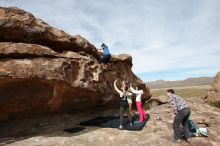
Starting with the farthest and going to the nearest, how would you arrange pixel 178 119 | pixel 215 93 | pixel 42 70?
pixel 215 93, pixel 42 70, pixel 178 119

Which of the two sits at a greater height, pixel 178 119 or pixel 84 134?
pixel 178 119

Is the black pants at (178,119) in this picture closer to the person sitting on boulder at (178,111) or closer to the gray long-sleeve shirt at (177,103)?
the person sitting on boulder at (178,111)

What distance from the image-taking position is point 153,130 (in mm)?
15609

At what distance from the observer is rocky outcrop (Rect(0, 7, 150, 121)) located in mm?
14258

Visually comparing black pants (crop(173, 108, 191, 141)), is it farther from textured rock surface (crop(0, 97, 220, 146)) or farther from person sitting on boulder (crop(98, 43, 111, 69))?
person sitting on boulder (crop(98, 43, 111, 69))

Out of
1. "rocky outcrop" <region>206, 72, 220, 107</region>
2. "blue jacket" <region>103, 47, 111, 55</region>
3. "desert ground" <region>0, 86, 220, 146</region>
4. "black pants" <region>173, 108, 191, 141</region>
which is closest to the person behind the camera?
"desert ground" <region>0, 86, 220, 146</region>

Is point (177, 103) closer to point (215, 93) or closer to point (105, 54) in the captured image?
point (105, 54)

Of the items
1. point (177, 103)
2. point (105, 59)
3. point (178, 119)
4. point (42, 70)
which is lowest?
point (178, 119)

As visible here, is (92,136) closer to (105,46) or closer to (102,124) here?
(102,124)

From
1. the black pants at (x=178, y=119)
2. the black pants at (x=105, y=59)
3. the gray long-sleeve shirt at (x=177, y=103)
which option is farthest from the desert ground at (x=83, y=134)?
the black pants at (x=105, y=59)

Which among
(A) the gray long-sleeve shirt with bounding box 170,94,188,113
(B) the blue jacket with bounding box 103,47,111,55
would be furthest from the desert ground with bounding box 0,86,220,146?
(B) the blue jacket with bounding box 103,47,111,55

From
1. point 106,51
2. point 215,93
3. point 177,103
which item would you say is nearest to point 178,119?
point 177,103

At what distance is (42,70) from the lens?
1447cm

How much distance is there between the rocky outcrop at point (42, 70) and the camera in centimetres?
1426
